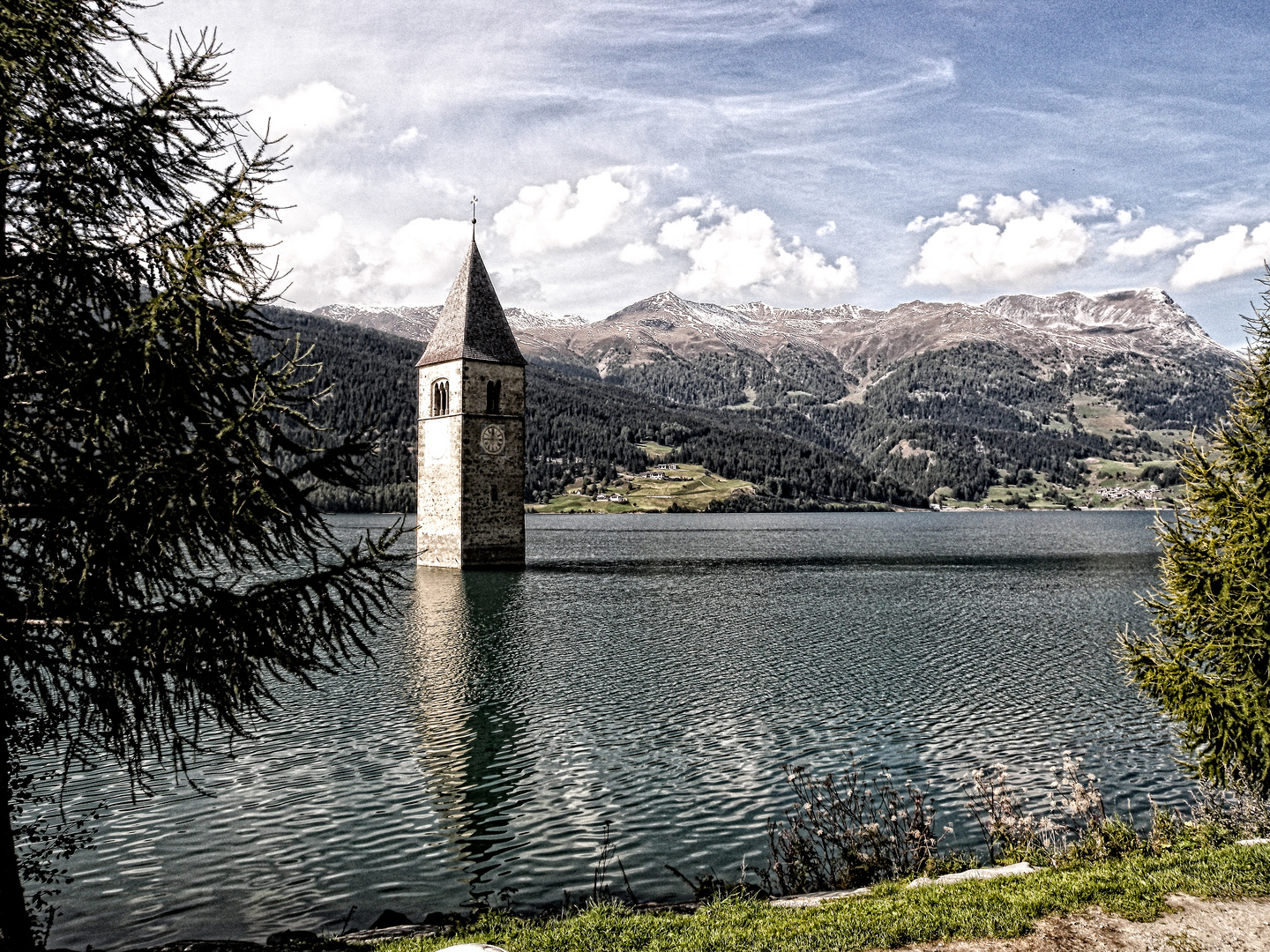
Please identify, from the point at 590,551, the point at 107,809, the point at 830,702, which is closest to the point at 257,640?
the point at 107,809

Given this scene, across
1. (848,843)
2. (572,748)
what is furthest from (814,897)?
(572,748)

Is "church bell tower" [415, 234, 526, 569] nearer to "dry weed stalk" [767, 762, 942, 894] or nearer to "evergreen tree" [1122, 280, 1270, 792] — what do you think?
"dry weed stalk" [767, 762, 942, 894]

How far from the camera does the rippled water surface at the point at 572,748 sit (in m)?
12.9

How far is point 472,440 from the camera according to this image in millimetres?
60188

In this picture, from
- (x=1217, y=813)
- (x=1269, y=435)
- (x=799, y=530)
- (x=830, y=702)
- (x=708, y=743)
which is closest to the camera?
(x=1269, y=435)

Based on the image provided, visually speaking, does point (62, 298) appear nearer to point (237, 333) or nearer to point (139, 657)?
point (237, 333)

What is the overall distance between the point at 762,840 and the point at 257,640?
9768mm

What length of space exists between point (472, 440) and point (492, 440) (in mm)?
1491

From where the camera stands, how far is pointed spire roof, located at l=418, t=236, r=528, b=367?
2418 inches

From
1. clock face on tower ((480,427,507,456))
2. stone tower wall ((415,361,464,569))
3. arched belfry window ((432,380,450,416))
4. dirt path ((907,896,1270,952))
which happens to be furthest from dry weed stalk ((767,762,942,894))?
arched belfry window ((432,380,450,416))

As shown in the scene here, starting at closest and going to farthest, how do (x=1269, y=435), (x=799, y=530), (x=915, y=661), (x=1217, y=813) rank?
(x=1269, y=435)
(x=1217, y=813)
(x=915, y=661)
(x=799, y=530)

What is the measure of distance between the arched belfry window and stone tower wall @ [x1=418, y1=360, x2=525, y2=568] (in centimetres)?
40

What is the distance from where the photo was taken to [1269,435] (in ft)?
39.0

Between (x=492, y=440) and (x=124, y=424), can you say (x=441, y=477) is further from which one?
(x=124, y=424)
